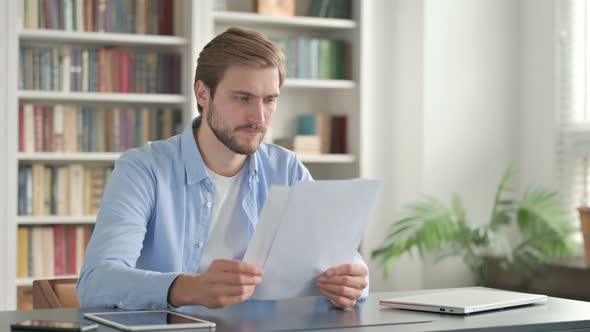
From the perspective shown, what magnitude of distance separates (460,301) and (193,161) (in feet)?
2.49

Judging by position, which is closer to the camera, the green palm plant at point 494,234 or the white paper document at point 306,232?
the white paper document at point 306,232

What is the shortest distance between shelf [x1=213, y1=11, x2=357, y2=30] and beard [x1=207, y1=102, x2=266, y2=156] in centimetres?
228

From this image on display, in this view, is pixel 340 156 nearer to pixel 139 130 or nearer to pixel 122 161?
pixel 139 130

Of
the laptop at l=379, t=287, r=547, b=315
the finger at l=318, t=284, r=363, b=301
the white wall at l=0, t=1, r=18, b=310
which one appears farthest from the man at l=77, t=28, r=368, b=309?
the white wall at l=0, t=1, r=18, b=310

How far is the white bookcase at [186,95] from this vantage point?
4293 millimetres

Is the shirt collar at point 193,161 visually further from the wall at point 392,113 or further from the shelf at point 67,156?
the wall at point 392,113

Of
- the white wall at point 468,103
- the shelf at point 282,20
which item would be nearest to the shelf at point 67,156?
the shelf at point 282,20

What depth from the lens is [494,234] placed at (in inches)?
178

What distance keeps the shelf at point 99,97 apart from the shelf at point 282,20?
0.44 metres

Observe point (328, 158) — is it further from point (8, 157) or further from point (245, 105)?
point (245, 105)

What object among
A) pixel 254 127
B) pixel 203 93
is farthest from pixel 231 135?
pixel 203 93

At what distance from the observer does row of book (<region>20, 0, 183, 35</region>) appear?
442cm

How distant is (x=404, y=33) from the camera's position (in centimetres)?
493

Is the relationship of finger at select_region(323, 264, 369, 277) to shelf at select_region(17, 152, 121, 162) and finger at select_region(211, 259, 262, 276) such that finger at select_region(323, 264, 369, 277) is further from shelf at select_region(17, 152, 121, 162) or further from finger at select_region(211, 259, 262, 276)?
shelf at select_region(17, 152, 121, 162)
